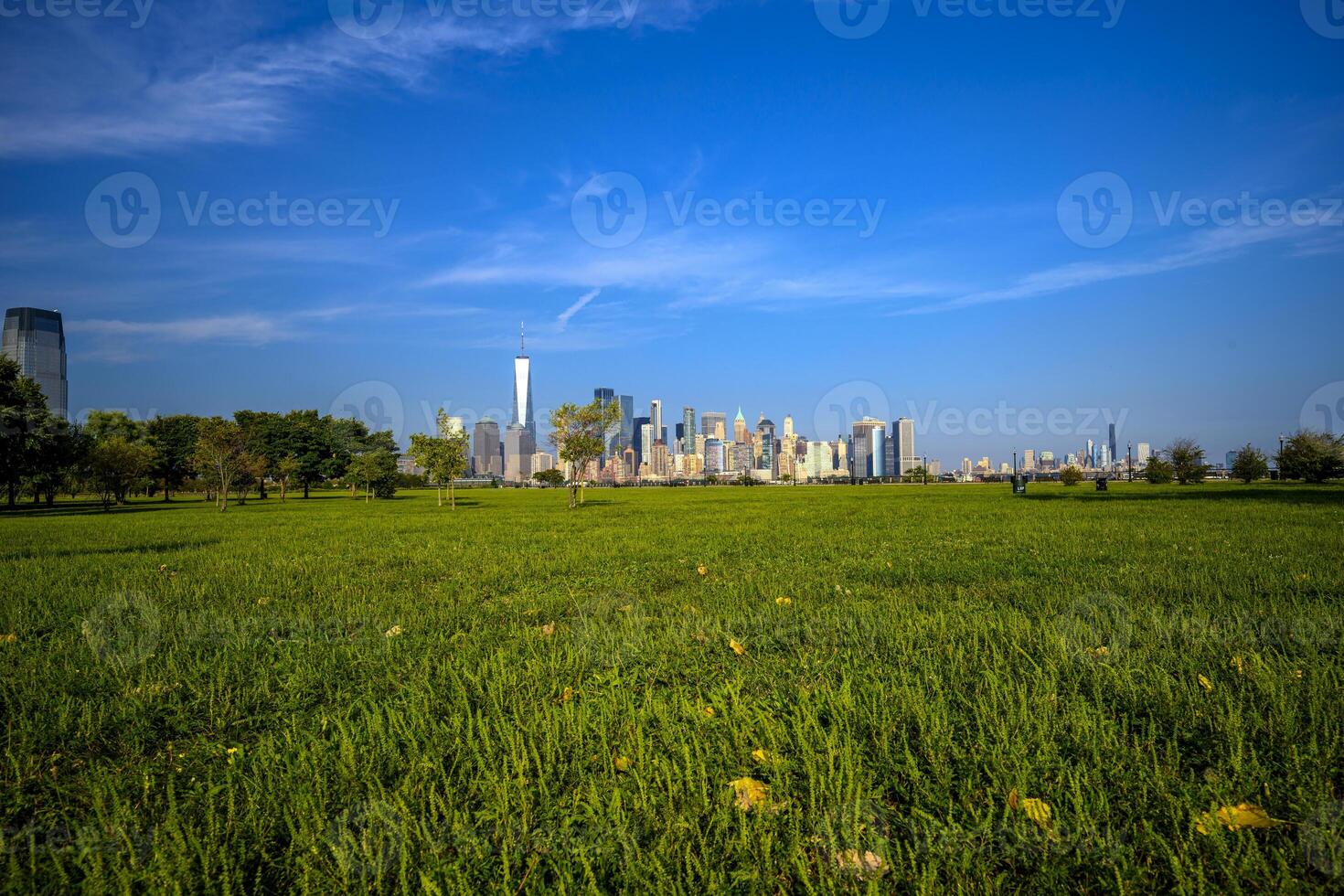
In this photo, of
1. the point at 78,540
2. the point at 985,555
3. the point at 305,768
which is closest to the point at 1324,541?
the point at 985,555

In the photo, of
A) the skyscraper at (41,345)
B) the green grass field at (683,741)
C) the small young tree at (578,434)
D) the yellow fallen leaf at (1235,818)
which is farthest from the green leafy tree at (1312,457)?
the skyscraper at (41,345)

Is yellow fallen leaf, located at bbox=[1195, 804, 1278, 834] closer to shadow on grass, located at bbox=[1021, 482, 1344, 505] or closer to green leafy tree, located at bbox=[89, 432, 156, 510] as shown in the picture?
shadow on grass, located at bbox=[1021, 482, 1344, 505]

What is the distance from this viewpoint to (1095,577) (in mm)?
8539

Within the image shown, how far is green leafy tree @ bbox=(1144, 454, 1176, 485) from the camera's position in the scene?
254ft

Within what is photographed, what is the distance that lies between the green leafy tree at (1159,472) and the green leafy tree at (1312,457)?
10.0m

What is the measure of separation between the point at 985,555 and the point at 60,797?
1156 centimetres

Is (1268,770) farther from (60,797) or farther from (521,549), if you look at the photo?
(521,549)

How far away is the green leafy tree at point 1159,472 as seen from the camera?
77.6 meters

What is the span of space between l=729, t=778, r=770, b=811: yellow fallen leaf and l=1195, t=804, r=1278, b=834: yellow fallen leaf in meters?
1.62

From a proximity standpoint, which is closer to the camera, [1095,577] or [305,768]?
[305,768]

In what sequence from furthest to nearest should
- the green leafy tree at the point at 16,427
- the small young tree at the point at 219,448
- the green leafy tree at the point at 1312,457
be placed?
1. the green leafy tree at the point at 1312,457
2. the small young tree at the point at 219,448
3. the green leafy tree at the point at 16,427

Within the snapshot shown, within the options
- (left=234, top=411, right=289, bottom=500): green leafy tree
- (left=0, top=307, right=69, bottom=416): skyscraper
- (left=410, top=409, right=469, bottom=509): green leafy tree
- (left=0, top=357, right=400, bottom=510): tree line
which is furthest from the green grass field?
(left=0, top=307, right=69, bottom=416): skyscraper

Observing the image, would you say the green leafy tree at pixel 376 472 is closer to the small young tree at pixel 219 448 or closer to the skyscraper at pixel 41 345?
the small young tree at pixel 219 448

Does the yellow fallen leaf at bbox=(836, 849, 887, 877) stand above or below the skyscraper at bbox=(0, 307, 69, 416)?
below
